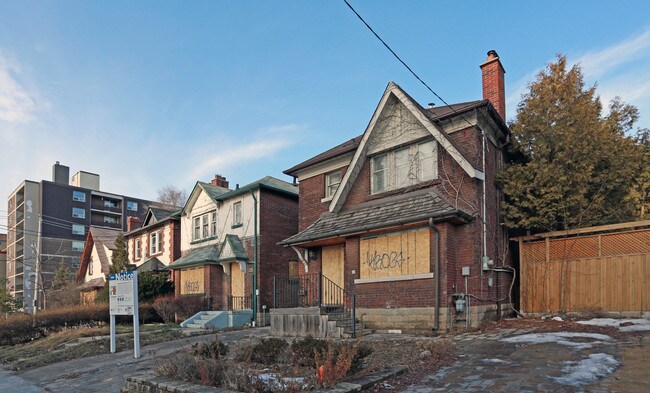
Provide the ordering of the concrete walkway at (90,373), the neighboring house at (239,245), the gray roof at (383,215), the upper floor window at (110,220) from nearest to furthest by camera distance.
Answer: the concrete walkway at (90,373) → the gray roof at (383,215) → the neighboring house at (239,245) → the upper floor window at (110,220)

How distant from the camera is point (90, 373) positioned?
10.8 metres

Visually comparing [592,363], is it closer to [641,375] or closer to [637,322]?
[641,375]

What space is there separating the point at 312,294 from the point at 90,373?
8232mm

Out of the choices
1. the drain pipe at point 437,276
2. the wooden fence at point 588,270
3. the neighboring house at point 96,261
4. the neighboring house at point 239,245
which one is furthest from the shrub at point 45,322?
the wooden fence at point 588,270

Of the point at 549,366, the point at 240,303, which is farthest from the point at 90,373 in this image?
the point at 240,303

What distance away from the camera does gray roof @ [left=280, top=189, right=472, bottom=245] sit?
13.2m

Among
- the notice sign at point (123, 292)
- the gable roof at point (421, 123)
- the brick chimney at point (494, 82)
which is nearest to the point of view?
the notice sign at point (123, 292)

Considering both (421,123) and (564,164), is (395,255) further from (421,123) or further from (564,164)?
(564,164)

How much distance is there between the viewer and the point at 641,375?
680 cm

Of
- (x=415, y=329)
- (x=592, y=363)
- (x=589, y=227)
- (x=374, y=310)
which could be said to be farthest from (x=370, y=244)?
(x=592, y=363)

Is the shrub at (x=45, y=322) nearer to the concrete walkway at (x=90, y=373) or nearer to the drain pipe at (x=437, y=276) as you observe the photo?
the concrete walkway at (x=90, y=373)

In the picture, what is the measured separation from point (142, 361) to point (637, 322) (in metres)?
12.3

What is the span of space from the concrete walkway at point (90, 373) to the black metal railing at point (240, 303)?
24.8 feet

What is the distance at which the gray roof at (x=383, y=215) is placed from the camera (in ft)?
43.4
